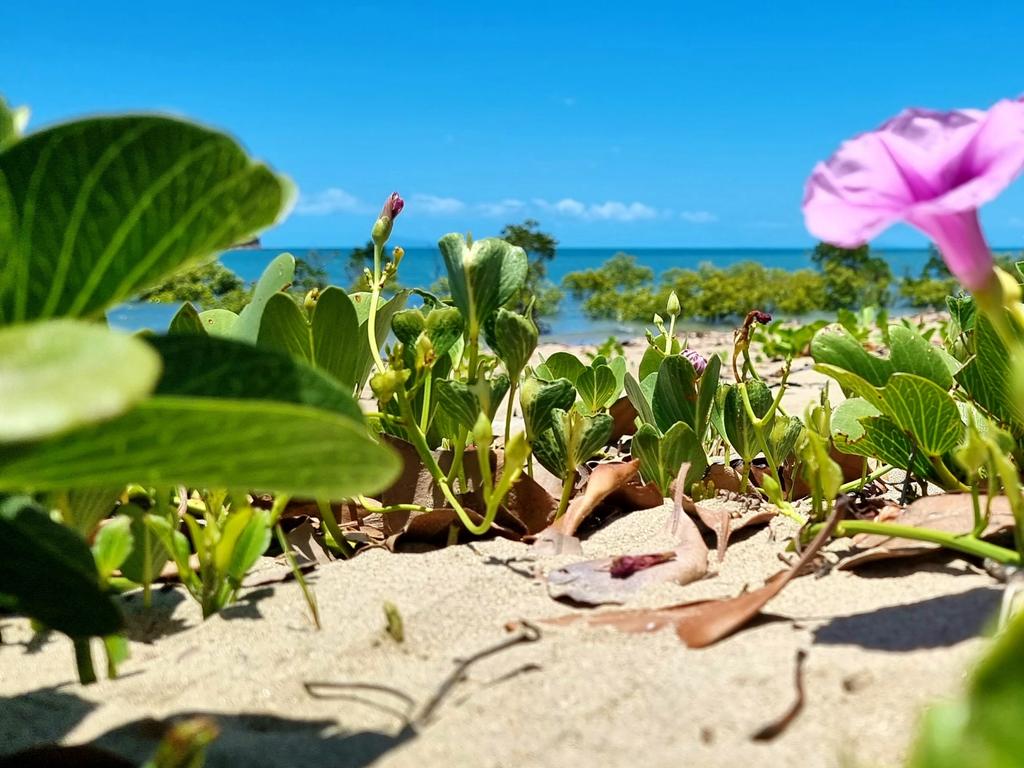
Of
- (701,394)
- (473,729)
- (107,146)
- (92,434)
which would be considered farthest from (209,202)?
(701,394)

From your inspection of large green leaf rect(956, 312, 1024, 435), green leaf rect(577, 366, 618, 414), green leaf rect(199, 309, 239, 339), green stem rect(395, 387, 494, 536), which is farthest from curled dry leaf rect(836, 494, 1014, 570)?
green leaf rect(199, 309, 239, 339)

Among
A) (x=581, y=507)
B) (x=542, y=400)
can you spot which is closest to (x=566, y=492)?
(x=581, y=507)

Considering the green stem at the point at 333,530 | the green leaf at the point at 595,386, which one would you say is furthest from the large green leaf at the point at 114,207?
the green leaf at the point at 595,386

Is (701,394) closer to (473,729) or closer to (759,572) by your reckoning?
(759,572)

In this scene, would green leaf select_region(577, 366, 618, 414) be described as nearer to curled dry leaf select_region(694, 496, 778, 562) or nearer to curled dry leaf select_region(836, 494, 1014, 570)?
curled dry leaf select_region(694, 496, 778, 562)

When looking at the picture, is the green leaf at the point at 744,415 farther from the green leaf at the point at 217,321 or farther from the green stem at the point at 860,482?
the green leaf at the point at 217,321

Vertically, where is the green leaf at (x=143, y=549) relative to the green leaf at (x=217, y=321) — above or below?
below
